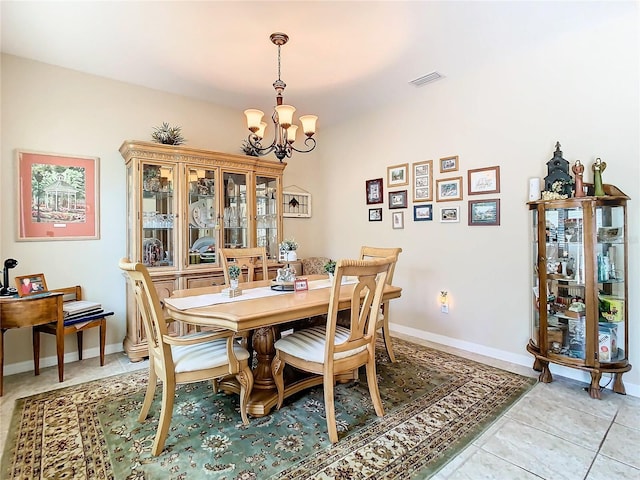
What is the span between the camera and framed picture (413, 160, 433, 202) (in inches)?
148

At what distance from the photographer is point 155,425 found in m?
2.10

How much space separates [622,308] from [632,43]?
6.35 ft

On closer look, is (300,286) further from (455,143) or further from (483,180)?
(455,143)

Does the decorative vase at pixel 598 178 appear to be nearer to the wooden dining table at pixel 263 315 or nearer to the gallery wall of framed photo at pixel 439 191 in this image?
the gallery wall of framed photo at pixel 439 191

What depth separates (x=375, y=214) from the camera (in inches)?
172

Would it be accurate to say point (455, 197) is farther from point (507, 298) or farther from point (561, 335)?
point (561, 335)

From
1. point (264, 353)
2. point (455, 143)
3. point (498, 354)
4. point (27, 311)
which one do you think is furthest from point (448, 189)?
point (27, 311)

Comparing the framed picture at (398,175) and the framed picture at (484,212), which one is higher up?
the framed picture at (398,175)

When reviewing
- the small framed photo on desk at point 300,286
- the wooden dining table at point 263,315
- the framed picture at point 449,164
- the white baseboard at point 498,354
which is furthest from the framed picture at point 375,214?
the small framed photo on desk at point 300,286

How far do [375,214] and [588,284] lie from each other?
235 cm

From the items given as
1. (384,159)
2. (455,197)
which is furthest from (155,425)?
(384,159)

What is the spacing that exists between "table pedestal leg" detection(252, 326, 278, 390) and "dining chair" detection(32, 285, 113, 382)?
1646mm

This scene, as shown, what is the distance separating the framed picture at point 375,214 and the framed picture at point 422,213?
0.51 meters

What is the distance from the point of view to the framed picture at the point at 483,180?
3.22m
